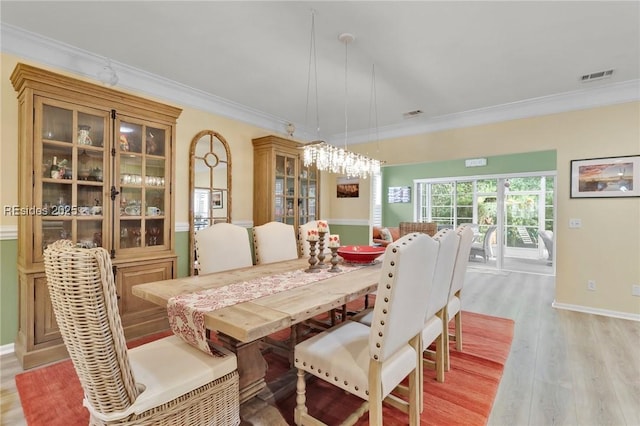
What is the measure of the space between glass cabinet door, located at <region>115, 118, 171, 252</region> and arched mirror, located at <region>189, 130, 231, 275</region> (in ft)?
1.57

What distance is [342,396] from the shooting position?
6.39 feet

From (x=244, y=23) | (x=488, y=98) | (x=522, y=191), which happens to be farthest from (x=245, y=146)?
(x=522, y=191)

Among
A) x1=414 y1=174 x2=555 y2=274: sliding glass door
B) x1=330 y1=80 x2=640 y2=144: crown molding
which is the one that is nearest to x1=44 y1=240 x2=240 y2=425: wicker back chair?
x1=330 y1=80 x2=640 y2=144: crown molding

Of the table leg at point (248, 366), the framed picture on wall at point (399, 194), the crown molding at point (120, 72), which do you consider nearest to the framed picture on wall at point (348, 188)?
the crown molding at point (120, 72)

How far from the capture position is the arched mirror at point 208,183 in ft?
11.7

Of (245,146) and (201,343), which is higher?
(245,146)

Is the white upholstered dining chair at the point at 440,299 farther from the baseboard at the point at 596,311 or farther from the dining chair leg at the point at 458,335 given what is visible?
the baseboard at the point at 596,311

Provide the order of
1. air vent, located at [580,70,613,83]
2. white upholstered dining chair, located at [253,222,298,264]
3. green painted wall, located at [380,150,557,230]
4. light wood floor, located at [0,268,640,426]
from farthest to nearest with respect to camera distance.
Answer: green painted wall, located at [380,150,557,230]
air vent, located at [580,70,613,83]
white upholstered dining chair, located at [253,222,298,264]
light wood floor, located at [0,268,640,426]

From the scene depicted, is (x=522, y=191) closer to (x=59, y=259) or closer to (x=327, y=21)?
(x=327, y=21)

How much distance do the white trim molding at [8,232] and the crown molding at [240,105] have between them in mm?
1378

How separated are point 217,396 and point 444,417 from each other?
1.27 metres

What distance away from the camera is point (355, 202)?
5.45 m

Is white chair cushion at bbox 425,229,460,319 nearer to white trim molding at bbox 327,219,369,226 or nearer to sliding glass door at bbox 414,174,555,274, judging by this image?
white trim molding at bbox 327,219,369,226

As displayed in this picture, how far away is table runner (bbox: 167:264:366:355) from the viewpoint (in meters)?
1.42
